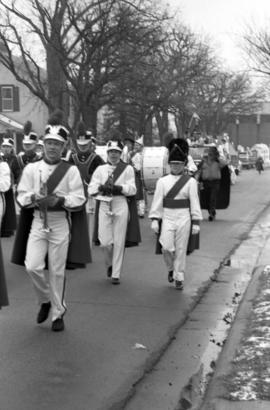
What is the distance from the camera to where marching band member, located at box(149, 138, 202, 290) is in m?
8.02

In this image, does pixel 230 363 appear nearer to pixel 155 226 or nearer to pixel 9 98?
pixel 155 226

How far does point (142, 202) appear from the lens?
1620cm

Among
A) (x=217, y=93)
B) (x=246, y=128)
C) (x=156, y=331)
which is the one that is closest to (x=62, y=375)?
(x=156, y=331)

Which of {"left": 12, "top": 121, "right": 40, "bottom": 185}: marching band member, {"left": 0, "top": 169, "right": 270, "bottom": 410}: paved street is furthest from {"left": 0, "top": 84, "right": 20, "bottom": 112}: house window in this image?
{"left": 0, "top": 169, "right": 270, "bottom": 410}: paved street

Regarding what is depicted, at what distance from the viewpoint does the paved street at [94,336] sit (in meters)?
4.71

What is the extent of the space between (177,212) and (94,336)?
2.40 metres

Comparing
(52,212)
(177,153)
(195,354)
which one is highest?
(177,153)

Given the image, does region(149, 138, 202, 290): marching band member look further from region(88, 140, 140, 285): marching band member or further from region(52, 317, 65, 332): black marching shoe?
region(52, 317, 65, 332): black marching shoe

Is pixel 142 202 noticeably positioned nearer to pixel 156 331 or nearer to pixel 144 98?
pixel 156 331

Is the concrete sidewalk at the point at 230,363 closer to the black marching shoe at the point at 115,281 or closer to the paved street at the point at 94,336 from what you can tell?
the paved street at the point at 94,336

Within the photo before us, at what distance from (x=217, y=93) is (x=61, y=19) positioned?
3294 centimetres

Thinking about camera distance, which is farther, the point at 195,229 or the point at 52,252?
the point at 195,229

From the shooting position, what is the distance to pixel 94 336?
19.9 feet

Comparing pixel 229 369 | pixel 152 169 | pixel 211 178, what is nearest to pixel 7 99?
pixel 152 169
